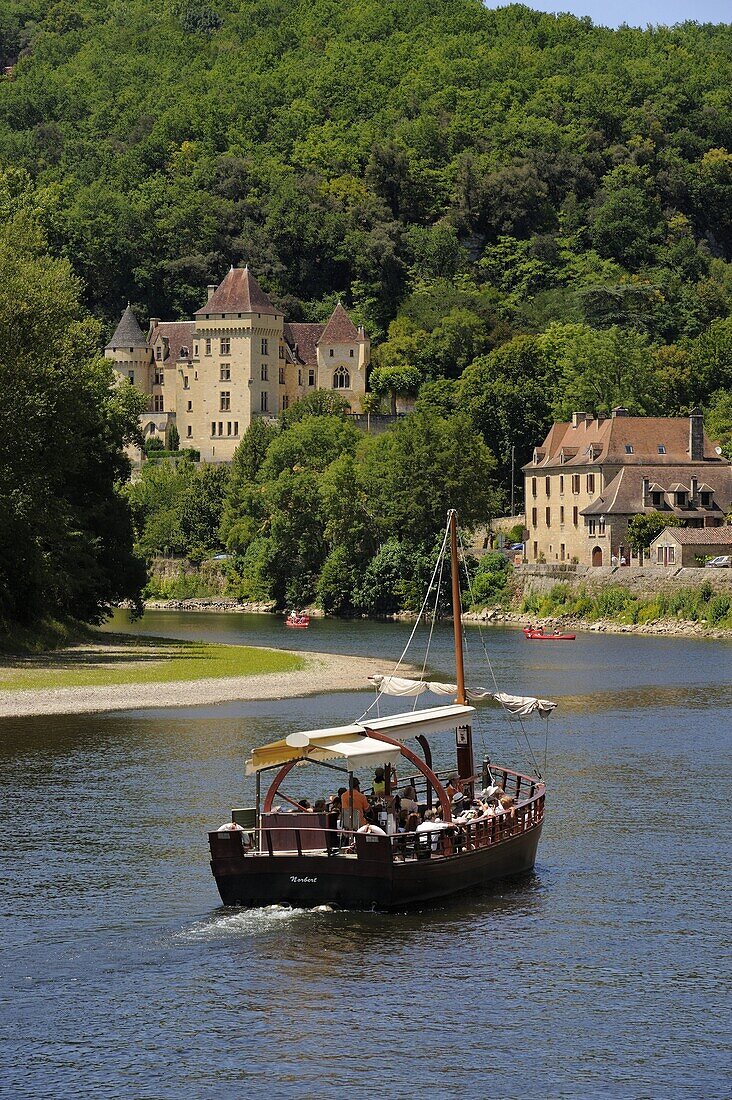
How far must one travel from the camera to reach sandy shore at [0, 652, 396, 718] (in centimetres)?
6506

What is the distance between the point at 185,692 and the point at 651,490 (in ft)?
257

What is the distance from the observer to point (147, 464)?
197875 mm

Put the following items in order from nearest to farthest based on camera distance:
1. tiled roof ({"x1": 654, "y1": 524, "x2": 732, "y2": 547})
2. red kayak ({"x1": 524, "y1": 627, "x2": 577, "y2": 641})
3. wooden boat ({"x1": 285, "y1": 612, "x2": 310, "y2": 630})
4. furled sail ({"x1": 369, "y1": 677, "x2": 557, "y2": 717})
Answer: furled sail ({"x1": 369, "y1": 677, "x2": 557, "y2": 717})
red kayak ({"x1": 524, "y1": 627, "x2": 577, "y2": 641})
wooden boat ({"x1": 285, "y1": 612, "x2": 310, "y2": 630})
tiled roof ({"x1": 654, "y1": 524, "x2": 732, "y2": 547})

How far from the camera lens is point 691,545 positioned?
12950 centimetres

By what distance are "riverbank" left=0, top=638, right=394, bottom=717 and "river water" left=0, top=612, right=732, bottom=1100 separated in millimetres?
13162

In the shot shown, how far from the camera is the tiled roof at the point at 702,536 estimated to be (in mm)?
129500

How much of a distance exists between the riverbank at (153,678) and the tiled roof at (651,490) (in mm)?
53719

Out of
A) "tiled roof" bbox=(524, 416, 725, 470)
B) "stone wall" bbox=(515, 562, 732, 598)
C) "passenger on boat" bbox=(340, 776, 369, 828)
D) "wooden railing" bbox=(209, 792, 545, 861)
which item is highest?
"tiled roof" bbox=(524, 416, 725, 470)

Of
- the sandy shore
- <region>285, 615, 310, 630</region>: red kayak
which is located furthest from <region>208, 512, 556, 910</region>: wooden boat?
<region>285, 615, 310, 630</region>: red kayak

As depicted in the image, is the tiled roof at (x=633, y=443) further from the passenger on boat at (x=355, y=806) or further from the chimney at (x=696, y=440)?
the passenger on boat at (x=355, y=806)

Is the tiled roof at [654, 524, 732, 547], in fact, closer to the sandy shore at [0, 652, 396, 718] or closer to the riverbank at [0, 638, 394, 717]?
the riverbank at [0, 638, 394, 717]

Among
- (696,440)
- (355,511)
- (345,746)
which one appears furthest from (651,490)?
(345,746)

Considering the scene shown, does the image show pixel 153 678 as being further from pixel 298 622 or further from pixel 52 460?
pixel 298 622

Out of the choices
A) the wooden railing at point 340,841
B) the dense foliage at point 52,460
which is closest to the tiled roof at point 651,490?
the dense foliage at point 52,460
